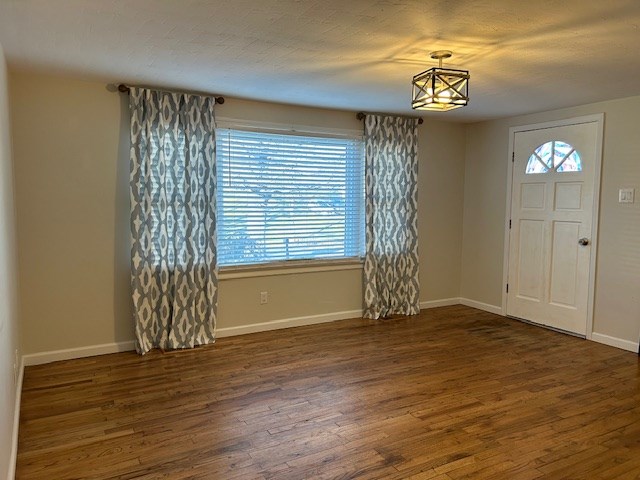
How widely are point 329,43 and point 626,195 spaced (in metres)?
3.20

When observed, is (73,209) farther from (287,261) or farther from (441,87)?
(441,87)

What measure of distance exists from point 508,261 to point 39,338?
479cm

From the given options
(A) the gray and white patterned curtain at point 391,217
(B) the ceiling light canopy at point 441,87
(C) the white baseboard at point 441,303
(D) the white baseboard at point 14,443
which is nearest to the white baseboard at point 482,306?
(C) the white baseboard at point 441,303

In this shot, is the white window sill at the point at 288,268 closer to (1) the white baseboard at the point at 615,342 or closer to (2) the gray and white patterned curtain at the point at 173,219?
(2) the gray and white patterned curtain at the point at 173,219

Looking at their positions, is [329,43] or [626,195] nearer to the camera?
[329,43]

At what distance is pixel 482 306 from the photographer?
5.71 metres

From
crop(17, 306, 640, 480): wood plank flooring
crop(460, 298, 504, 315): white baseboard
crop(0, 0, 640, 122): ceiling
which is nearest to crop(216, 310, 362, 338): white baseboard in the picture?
crop(17, 306, 640, 480): wood plank flooring

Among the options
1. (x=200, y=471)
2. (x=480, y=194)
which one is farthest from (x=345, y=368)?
(x=480, y=194)

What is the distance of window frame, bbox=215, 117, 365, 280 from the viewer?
175 inches

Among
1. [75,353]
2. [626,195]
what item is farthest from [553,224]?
[75,353]

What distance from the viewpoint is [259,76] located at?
3523mm

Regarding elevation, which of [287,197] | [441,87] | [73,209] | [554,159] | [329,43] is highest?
[329,43]

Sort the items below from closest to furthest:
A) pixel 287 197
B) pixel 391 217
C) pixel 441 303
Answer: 1. pixel 287 197
2. pixel 391 217
3. pixel 441 303

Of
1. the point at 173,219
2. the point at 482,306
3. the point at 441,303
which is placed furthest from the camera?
the point at 441,303
